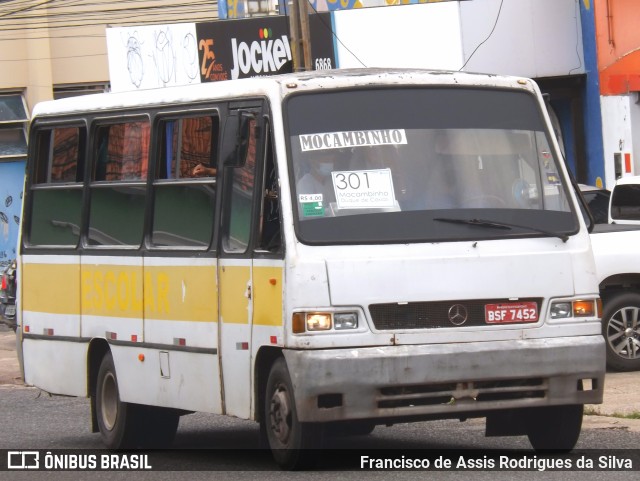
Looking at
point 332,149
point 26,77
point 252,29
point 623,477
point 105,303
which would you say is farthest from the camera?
Result: point 26,77

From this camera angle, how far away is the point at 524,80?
31.5 feet

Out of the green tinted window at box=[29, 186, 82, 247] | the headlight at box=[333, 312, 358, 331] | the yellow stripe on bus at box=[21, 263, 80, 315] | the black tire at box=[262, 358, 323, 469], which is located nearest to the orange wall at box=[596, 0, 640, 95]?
the green tinted window at box=[29, 186, 82, 247]

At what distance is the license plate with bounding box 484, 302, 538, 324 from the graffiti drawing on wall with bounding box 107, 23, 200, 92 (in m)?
16.2

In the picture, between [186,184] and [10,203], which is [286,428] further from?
[10,203]

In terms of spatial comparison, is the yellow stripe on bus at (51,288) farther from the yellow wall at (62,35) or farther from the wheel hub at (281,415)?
the yellow wall at (62,35)

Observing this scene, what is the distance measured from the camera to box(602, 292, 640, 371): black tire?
14.5m

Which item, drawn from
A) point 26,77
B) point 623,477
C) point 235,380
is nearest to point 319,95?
point 235,380

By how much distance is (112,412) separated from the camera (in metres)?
11.4

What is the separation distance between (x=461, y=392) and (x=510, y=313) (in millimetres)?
568

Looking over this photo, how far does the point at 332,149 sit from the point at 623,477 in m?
2.57

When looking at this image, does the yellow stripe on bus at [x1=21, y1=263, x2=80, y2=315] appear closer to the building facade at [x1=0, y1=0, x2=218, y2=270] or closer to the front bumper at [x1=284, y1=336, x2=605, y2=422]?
the front bumper at [x1=284, y1=336, x2=605, y2=422]

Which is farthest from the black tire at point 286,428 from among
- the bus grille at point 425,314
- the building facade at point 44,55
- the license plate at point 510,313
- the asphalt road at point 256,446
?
the building facade at point 44,55

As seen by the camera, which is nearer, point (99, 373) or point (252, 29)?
point (99, 373)

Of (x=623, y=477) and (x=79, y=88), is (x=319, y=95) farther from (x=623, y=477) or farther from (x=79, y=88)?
(x=79, y=88)
